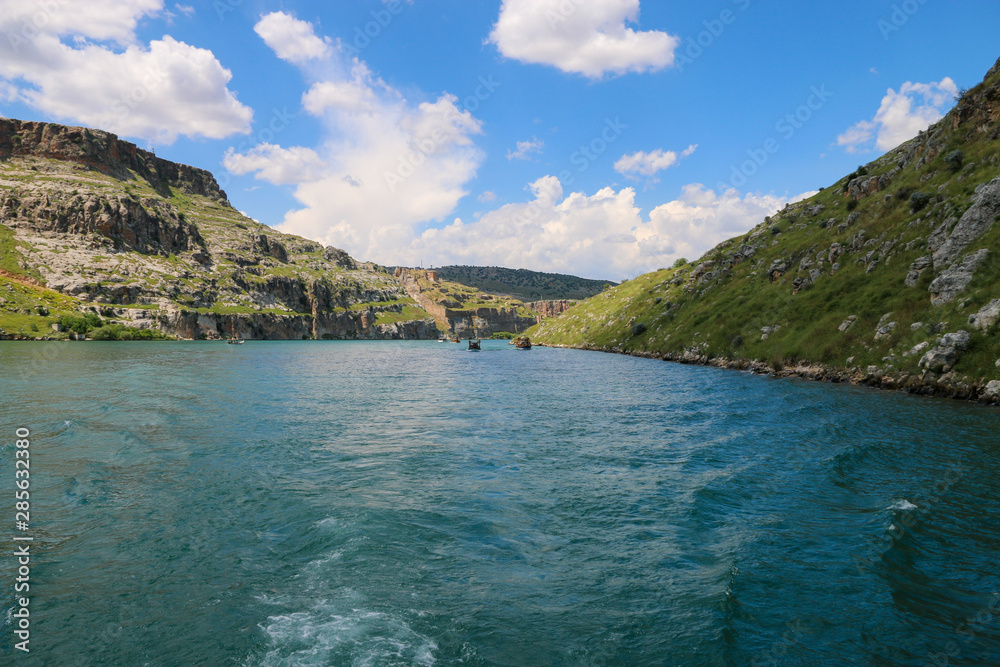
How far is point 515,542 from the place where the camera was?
1403 centimetres

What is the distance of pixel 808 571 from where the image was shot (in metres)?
11.9

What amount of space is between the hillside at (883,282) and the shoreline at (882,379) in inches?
5.1

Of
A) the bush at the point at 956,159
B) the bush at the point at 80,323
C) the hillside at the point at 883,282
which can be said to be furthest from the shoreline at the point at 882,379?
the bush at the point at 80,323

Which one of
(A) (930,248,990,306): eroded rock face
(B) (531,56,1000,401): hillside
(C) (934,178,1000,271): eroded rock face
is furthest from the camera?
(C) (934,178,1000,271): eroded rock face

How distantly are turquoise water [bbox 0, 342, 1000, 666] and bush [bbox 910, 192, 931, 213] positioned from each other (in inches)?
1320

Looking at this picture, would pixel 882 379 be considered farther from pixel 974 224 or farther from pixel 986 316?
pixel 974 224

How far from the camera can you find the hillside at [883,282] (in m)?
36.5

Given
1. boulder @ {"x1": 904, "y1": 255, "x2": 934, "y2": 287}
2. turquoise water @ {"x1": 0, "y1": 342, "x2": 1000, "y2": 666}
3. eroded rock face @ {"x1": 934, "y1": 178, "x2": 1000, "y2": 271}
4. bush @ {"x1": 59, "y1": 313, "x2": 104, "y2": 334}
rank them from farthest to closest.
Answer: bush @ {"x1": 59, "y1": 313, "x2": 104, "y2": 334} < boulder @ {"x1": 904, "y1": 255, "x2": 934, "y2": 287} < eroded rock face @ {"x1": 934, "y1": 178, "x2": 1000, "y2": 271} < turquoise water @ {"x1": 0, "y1": 342, "x2": 1000, "y2": 666}

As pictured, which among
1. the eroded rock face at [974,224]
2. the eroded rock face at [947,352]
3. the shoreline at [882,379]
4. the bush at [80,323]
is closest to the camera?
the shoreline at [882,379]

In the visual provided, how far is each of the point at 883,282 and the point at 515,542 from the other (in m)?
53.7

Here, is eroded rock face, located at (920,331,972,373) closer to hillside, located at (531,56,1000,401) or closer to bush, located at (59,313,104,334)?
hillside, located at (531,56,1000,401)

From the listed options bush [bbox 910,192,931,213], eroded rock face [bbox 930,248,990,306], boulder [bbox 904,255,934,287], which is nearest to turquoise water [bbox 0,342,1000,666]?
eroded rock face [bbox 930,248,990,306]

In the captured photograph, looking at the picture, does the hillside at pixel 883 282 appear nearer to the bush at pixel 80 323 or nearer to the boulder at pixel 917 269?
the boulder at pixel 917 269

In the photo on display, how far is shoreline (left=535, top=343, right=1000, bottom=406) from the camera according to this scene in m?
31.8
